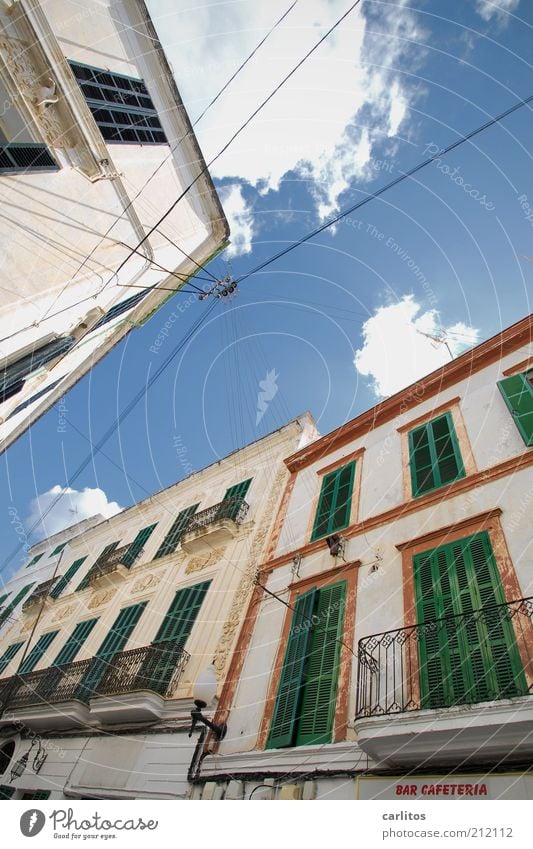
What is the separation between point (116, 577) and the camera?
14.4 metres

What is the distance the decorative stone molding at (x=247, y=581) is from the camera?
29.0ft

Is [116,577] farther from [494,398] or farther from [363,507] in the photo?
[494,398]

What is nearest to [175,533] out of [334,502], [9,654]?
[334,502]

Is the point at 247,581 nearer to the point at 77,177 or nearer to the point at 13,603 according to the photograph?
the point at 77,177

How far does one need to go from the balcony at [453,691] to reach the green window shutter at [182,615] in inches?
207

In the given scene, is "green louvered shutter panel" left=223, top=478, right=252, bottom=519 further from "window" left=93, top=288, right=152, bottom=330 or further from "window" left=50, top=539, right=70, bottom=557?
"window" left=50, top=539, right=70, bottom=557

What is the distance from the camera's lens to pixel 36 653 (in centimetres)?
1487

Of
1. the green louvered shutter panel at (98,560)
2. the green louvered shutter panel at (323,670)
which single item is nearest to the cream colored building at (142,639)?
the green louvered shutter panel at (98,560)

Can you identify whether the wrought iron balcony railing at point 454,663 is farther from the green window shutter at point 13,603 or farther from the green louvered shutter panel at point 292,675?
the green window shutter at point 13,603

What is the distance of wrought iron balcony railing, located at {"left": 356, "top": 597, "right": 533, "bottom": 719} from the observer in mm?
4879

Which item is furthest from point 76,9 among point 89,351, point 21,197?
point 89,351

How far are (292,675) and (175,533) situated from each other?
26.5 feet

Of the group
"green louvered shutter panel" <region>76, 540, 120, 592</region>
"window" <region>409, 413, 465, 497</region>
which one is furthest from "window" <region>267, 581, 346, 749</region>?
"green louvered shutter panel" <region>76, 540, 120, 592</region>
